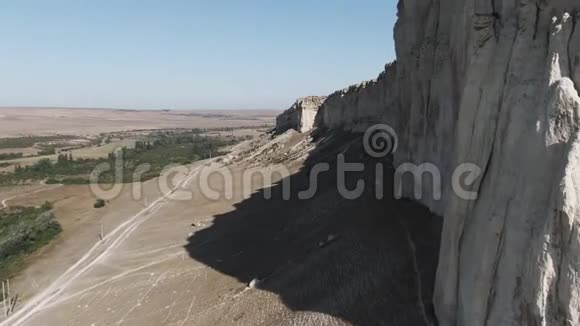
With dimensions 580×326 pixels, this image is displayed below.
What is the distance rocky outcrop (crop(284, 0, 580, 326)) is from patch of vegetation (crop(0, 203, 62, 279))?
95.4 ft

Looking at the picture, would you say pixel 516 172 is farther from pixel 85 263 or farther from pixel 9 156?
pixel 9 156

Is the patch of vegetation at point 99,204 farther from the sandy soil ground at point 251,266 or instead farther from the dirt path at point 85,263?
the sandy soil ground at point 251,266

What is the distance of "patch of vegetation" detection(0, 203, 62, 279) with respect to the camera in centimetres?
3272

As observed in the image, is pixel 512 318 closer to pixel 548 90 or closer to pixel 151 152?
pixel 548 90

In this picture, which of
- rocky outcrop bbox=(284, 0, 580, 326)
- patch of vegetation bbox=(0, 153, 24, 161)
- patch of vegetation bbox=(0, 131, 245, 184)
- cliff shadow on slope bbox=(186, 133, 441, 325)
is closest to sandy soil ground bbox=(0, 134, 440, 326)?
cliff shadow on slope bbox=(186, 133, 441, 325)

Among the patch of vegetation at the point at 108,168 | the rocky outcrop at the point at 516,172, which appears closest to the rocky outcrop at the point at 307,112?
the patch of vegetation at the point at 108,168

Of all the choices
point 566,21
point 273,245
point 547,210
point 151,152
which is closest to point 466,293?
point 547,210

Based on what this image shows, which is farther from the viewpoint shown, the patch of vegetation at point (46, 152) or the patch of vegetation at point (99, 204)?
the patch of vegetation at point (46, 152)

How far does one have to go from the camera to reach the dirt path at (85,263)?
23.7 meters

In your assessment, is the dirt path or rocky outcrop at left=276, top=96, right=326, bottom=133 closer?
the dirt path

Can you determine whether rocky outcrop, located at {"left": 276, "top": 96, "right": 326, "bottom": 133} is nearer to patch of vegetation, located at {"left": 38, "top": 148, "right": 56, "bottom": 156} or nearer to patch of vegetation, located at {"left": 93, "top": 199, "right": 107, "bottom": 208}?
patch of vegetation, located at {"left": 93, "top": 199, "right": 107, "bottom": 208}

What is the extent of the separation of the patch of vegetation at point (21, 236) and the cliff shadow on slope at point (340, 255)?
1297 centimetres

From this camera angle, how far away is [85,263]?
99.2 feet

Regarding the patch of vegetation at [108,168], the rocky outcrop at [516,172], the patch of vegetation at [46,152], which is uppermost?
the rocky outcrop at [516,172]
